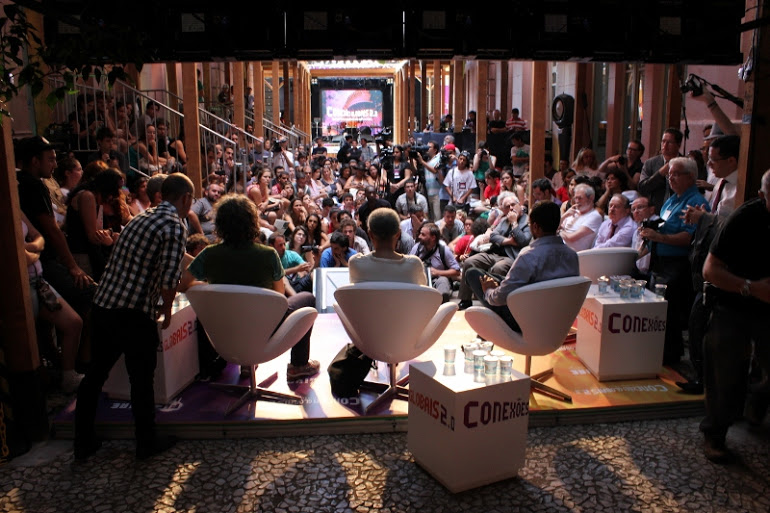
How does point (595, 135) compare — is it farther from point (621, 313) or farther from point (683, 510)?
point (683, 510)

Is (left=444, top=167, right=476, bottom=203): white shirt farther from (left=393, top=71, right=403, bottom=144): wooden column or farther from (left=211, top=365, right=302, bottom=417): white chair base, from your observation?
(left=393, top=71, right=403, bottom=144): wooden column

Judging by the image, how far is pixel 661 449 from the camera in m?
3.40

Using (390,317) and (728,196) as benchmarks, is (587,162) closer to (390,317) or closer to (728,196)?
(728,196)

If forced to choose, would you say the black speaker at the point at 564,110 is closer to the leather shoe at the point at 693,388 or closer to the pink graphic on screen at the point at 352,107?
the leather shoe at the point at 693,388

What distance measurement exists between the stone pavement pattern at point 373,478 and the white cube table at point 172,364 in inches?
15.7

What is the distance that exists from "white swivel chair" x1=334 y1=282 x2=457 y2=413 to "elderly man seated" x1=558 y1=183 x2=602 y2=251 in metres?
2.13

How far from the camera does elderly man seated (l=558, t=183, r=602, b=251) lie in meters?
5.41

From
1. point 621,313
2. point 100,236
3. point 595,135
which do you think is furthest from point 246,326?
point 595,135

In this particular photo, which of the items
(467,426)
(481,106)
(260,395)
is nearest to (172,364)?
(260,395)

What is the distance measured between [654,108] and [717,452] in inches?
279

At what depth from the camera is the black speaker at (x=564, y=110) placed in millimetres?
11148

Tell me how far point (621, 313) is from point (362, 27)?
8.64 ft

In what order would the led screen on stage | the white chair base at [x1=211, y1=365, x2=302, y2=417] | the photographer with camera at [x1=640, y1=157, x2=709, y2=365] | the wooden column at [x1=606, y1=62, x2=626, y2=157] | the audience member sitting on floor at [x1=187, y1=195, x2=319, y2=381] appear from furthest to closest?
1. the led screen on stage
2. the wooden column at [x1=606, y1=62, x2=626, y2=157]
3. the photographer with camera at [x1=640, y1=157, x2=709, y2=365]
4. the white chair base at [x1=211, y1=365, x2=302, y2=417]
5. the audience member sitting on floor at [x1=187, y1=195, x2=319, y2=381]

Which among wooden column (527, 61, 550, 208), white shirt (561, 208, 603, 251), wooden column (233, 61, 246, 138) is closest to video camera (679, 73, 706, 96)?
white shirt (561, 208, 603, 251)
